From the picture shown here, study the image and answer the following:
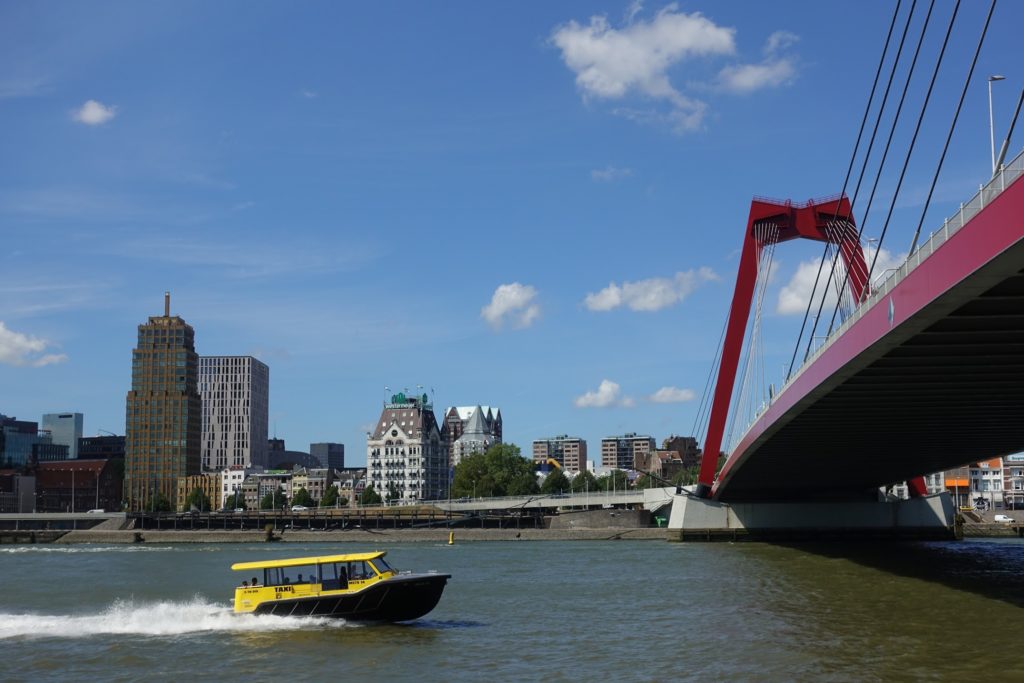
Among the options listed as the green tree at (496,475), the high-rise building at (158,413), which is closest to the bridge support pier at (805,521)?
the green tree at (496,475)

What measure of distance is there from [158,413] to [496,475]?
67.1m

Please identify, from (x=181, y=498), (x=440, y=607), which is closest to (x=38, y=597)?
(x=440, y=607)

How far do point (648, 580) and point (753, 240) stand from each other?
23.5 m

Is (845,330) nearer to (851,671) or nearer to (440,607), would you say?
(851,671)

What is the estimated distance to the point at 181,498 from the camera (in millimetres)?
191875

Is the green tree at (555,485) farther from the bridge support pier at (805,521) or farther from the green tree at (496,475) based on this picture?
the bridge support pier at (805,521)

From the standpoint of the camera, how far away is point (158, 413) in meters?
190

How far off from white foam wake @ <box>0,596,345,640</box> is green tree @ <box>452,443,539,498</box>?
A: 387 ft

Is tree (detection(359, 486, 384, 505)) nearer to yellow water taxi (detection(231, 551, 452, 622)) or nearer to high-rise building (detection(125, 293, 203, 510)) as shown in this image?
high-rise building (detection(125, 293, 203, 510))

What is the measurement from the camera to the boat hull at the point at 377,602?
30094 millimetres

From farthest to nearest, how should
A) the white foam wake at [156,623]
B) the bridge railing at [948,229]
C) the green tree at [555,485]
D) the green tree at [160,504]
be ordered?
the green tree at [160,504]
the green tree at [555,485]
the white foam wake at [156,623]
the bridge railing at [948,229]

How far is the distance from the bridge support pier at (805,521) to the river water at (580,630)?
25760 millimetres

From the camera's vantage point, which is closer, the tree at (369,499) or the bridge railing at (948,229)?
the bridge railing at (948,229)

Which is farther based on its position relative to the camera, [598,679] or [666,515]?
[666,515]
